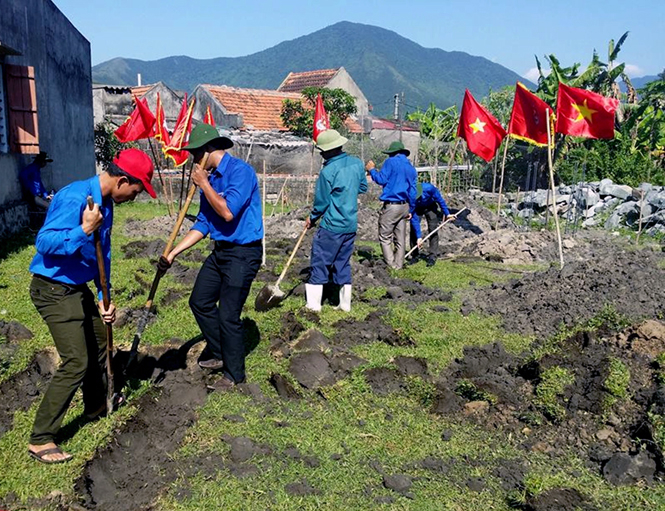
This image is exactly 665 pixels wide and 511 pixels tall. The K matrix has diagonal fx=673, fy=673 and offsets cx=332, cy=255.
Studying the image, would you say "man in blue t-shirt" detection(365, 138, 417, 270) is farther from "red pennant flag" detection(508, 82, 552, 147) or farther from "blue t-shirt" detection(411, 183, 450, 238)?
"red pennant flag" detection(508, 82, 552, 147)

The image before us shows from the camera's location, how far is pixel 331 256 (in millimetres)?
7441

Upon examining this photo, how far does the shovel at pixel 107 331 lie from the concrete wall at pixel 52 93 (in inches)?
307

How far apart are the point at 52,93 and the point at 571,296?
12.1 metres

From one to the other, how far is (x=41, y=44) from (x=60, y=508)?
12.7 meters

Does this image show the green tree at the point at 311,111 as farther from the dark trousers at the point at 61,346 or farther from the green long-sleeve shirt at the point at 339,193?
the dark trousers at the point at 61,346

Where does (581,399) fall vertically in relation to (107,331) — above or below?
below

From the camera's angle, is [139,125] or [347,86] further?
[347,86]

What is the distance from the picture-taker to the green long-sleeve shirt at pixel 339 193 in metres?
7.29

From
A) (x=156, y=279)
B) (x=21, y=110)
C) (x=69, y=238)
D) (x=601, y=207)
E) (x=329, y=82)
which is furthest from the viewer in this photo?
(x=329, y=82)

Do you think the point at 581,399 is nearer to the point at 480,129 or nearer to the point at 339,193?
the point at 339,193

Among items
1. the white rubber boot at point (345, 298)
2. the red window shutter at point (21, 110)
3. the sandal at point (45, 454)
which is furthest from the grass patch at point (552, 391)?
the red window shutter at point (21, 110)

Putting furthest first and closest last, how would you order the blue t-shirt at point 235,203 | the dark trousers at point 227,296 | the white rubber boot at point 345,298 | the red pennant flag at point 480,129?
the red pennant flag at point 480,129, the white rubber boot at point 345,298, the dark trousers at point 227,296, the blue t-shirt at point 235,203

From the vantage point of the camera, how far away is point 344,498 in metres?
3.85

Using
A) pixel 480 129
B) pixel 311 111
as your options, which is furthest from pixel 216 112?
pixel 480 129
